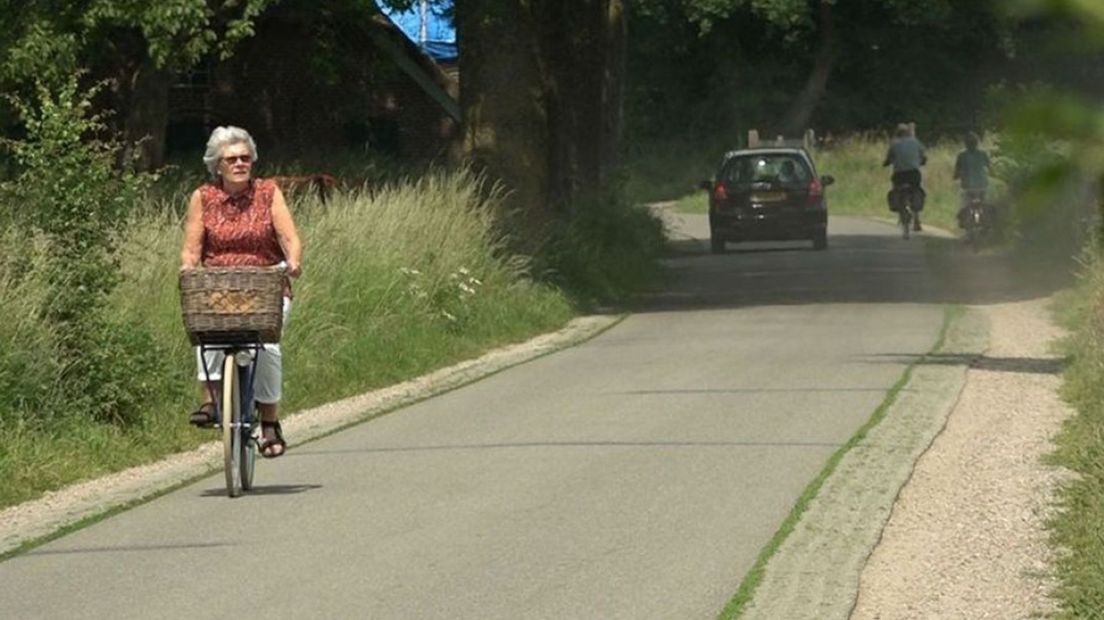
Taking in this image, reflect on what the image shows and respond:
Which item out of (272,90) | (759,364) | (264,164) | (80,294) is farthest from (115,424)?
(272,90)

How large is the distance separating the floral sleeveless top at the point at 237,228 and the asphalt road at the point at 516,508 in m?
1.06

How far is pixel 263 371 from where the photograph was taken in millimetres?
10609

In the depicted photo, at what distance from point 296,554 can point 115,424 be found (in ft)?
14.6

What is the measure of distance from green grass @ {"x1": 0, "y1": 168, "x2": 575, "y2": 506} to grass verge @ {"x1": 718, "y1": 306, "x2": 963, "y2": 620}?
354cm

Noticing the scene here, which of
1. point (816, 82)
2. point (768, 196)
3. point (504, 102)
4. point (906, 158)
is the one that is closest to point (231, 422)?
point (504, 102)

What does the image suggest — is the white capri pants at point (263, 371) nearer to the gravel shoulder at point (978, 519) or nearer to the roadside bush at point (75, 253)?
the roadside bush at point (75, 253)

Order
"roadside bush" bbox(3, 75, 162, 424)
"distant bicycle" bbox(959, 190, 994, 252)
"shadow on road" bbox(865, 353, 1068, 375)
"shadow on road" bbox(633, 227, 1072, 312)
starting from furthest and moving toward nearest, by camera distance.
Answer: "distant bicycle" bbox(959, 190, 994, 252), "shadow on road" bbox(633, 227, 1072, 312), "shadow on road" bbox(865, 353, 1068, 375), "roadside bush" bbox(3, 75, 162, 424)

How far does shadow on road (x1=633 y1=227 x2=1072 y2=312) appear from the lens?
86.4 feet

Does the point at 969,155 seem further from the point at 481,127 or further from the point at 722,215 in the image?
the point at 481,127

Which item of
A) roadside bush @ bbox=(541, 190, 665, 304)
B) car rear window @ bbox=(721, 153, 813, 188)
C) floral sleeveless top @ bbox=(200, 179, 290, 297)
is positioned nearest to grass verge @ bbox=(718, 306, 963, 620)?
floral sleeveless top @ bbox=(200, 179, 290, 297)

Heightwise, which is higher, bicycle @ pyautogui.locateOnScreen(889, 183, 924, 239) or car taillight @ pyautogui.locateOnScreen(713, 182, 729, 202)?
car taillight @ pyautogui.locateOnScreen(713, 182, 729, 202)

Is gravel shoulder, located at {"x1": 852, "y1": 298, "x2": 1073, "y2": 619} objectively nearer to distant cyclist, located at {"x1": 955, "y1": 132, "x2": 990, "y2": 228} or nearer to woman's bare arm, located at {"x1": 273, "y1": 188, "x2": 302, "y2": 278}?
woman's bare arm, located at {"x1": 273, "y1": 188, "x2": 302, "y2": 278}

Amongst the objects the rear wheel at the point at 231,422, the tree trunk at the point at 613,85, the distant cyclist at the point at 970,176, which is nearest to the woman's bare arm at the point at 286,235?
the rear wheel at the point at 231,422

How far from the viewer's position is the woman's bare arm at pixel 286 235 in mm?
10289
